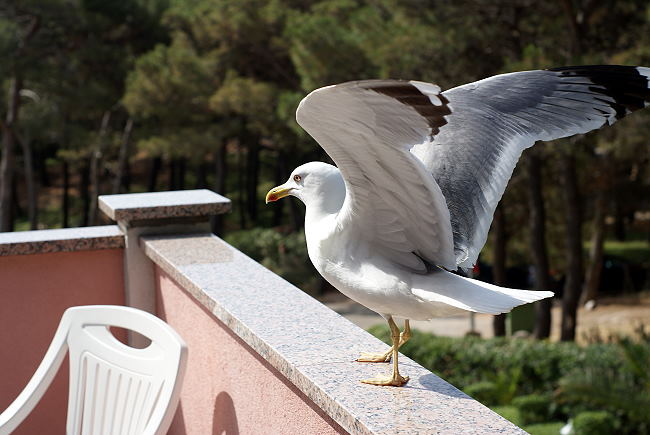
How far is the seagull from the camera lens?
5.17 feet

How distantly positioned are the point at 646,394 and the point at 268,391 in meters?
5.32

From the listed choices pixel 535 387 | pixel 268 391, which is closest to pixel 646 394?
pixel 535 387

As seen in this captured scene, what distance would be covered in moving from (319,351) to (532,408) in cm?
628

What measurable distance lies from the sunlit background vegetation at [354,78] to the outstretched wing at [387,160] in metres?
5.22

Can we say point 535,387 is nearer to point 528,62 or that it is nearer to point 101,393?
point 528,62

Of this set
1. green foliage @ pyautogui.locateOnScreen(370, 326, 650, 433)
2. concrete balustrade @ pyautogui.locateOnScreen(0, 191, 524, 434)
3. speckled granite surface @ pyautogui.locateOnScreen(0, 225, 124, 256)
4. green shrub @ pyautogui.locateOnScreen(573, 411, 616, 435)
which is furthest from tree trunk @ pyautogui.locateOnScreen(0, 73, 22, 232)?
concrete balustrade @ pyautogui.locateOnScreen(0, 191, 524, 434)

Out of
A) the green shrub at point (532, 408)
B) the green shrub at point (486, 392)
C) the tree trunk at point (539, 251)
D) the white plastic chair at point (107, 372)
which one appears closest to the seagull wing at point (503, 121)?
the white plastic chair at point (107, 372)

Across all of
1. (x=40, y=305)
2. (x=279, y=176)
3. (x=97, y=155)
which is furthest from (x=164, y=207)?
(x=279, y=176)

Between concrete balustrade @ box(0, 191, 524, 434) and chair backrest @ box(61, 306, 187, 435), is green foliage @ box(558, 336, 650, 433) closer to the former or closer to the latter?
concrete balustrade @ box(0, 191, 524, 434)

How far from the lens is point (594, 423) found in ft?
23.2

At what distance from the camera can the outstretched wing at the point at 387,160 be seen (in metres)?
1.52

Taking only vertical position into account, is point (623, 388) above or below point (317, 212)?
below

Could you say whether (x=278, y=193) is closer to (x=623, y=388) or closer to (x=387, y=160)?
(x=387, y=160)

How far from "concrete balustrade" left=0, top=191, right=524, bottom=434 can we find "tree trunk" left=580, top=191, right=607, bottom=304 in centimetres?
1563
